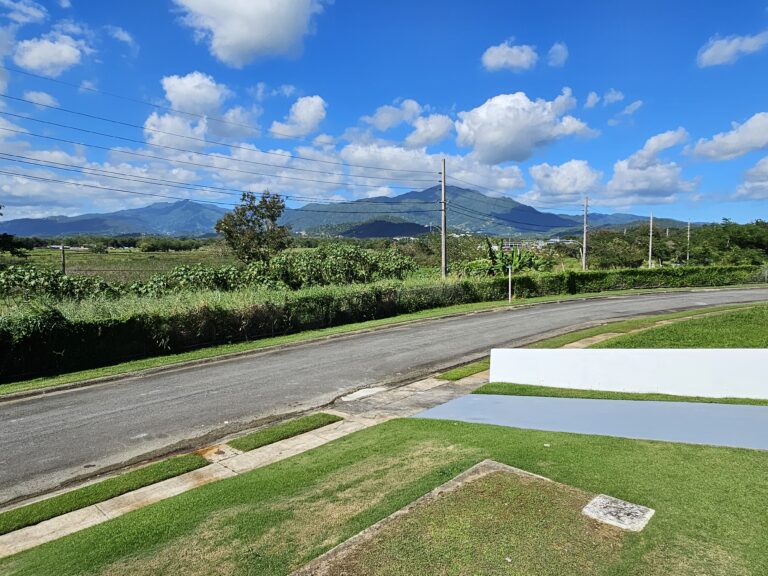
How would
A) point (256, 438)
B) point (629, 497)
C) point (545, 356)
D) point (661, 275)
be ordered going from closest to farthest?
point (629, 497), point (256, 438), point (545, 356), point (661, 275)

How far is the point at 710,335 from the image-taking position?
44.5 ft

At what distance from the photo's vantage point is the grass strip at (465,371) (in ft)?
41.9

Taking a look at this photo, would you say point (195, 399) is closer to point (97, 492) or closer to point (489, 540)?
point (97, 492)

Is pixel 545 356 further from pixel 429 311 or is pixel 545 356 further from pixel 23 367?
pixel 429 311

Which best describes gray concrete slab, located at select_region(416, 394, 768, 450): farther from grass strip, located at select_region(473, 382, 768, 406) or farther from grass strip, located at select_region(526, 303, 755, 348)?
grass strip, located at select_region(526, 303, 755, 348)

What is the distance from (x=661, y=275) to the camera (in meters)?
42.1

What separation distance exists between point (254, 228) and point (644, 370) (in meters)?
32.1

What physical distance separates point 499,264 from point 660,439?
103 ft

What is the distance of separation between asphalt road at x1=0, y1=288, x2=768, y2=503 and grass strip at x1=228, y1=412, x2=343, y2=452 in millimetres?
856

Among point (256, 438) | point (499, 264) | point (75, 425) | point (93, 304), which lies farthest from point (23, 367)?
point (499, 264)

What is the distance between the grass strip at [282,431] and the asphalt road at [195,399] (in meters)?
0.86

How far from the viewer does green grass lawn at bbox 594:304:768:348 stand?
12320 mm

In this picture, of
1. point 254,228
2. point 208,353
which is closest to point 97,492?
point 208,353

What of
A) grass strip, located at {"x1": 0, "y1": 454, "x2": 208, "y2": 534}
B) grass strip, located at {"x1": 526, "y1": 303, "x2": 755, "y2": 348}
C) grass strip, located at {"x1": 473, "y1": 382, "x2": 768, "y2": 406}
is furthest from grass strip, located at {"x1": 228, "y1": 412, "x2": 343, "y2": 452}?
grass strip, located at {"x1": 526, "y1": 303, "x2": 755, "y2": 348}
